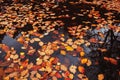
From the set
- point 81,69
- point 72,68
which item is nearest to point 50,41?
point 72,68

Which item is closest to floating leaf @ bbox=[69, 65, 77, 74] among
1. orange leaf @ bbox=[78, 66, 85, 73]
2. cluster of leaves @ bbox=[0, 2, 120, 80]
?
cluster of leaves @ bbox=[0, 2, 120, 80]

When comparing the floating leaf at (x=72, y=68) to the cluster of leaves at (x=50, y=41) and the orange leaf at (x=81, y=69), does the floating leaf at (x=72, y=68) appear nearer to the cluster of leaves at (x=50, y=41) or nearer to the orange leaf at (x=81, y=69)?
the cluster of leaves at (x=50, y=41)

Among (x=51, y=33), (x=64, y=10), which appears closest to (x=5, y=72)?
(x=51, y=33)

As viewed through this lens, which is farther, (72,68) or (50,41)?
(50,41)

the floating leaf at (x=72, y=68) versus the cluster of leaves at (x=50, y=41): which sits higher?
the cluster of leaves at (x=50, y=41)

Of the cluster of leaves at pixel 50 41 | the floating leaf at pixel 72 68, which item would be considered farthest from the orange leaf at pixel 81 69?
the floating leaf at pixel 72 68

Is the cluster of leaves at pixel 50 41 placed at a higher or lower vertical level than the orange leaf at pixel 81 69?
higher

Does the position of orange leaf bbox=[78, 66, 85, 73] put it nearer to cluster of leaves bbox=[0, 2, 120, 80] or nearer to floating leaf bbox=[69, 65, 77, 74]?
cluster of leaves bbox=[0, 2, 120, 80]

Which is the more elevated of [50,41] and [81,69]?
[50,41]

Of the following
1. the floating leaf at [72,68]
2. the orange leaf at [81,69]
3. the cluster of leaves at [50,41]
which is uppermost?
the cluster of leaves at [50,41]

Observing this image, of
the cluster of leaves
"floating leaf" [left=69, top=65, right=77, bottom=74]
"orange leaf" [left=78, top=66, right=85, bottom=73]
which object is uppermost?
the cluster of leaves

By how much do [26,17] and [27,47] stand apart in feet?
6.59

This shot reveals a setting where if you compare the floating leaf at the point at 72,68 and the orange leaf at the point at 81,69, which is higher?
the floating leaf at the point at 72,68

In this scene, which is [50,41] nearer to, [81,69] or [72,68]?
[72,68]
